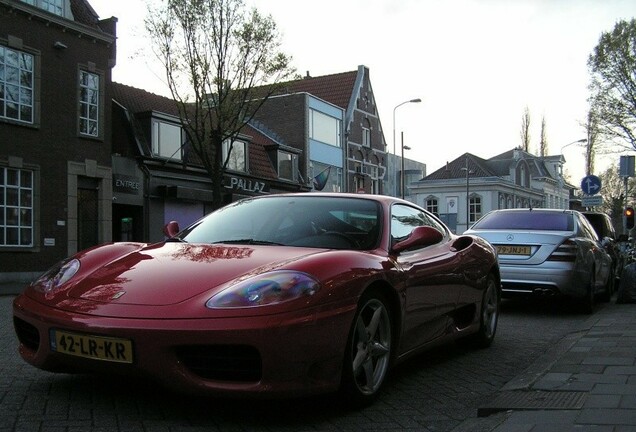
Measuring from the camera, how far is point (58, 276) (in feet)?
13.3

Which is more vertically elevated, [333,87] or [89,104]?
[333,87]

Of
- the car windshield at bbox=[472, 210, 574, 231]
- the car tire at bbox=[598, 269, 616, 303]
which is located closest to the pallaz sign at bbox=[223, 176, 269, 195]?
the car tire at bbox=[598, 269, 616, 303]

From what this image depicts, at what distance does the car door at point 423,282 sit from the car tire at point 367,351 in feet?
0.88

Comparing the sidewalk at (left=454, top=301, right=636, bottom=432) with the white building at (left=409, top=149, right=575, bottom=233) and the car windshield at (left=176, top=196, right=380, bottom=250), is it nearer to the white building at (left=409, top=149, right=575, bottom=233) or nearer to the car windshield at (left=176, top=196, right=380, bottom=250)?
the car windshield at (left=176, top=196, right=380, bottom=250)

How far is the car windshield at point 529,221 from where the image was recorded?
9.34m

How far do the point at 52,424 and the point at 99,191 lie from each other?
19.7 meters

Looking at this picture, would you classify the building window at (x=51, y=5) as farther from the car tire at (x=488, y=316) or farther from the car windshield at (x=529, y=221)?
the car tire at (x=488, y=316)

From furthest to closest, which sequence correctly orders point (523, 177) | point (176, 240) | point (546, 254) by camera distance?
point (523, 177)
point (546, 254)
point (176, 240)

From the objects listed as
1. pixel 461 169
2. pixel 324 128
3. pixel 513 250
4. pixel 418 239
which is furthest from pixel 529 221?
pixel 461 169

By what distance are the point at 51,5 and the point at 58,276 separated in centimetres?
1910

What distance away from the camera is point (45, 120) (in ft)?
65.2

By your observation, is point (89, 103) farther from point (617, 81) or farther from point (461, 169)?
point (461, 169)

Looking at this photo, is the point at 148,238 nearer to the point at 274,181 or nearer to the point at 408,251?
the point at 274,181

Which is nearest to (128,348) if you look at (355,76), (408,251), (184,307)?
(184,307)
